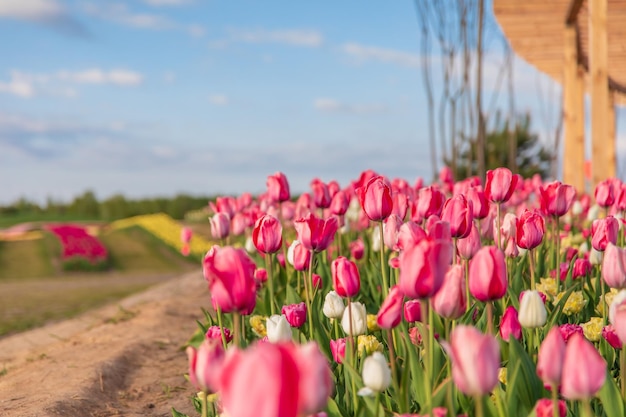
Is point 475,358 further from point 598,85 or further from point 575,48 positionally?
point 575,48

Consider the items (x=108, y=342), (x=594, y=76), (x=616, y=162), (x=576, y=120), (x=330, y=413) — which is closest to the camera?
(x=330, y=413)

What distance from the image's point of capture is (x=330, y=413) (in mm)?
2205

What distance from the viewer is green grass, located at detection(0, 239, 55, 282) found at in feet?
51.8

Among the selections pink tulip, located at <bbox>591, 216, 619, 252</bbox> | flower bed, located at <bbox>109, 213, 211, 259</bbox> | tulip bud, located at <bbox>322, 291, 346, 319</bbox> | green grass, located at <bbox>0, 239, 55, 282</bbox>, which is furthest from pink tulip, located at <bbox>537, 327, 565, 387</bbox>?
green grass, located at <bbox>0, 239, 55, 282</bbox>

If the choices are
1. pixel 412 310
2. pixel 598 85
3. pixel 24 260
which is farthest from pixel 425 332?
pixel 24 260

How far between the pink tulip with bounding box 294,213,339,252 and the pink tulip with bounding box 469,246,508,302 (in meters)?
0.94

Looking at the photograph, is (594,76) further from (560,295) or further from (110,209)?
(110,209)

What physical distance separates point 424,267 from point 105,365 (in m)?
3.53

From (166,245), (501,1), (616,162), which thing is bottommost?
(166,245)

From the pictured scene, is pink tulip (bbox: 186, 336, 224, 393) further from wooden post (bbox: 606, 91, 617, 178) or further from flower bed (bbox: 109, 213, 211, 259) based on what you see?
wooden post (bbox: 606, 91, 617, 178)

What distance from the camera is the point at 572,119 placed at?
11.5 meters

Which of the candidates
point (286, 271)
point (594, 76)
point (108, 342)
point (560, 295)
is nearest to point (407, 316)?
point (560, 295)

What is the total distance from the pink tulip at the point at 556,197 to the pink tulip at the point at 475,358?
6.77ft

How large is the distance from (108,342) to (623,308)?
4.43m
